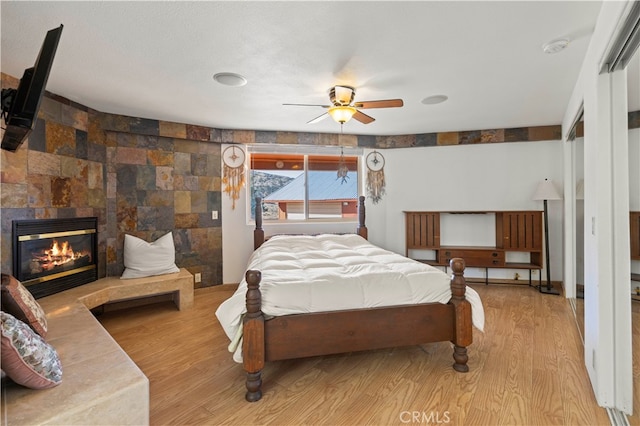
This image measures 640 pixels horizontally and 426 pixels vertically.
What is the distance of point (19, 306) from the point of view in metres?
1.73

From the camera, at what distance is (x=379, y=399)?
1.86m

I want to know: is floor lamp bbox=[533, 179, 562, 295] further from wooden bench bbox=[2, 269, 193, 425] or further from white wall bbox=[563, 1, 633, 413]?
wooden bench bbox=[2, 269, 193, 425]

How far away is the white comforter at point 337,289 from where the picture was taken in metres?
1.98

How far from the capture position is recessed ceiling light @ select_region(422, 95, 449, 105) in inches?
121

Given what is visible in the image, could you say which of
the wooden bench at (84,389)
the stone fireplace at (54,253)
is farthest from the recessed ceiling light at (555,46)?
the stone fireplace at (54,253)

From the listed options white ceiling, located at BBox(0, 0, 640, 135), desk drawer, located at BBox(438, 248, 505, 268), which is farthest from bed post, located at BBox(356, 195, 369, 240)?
white ceiling, located at BBox(0, 0, 640, 135)

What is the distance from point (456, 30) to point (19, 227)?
144 inches

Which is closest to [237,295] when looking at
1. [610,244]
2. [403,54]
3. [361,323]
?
[361,323]

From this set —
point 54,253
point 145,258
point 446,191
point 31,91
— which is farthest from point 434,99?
point 54,253

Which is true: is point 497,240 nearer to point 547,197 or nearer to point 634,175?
point 547,197
